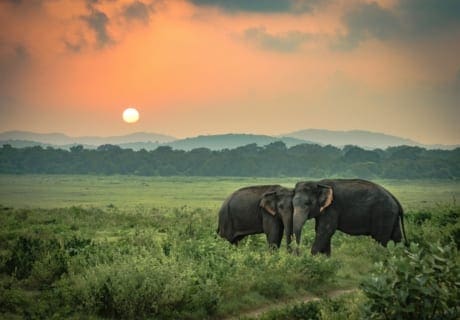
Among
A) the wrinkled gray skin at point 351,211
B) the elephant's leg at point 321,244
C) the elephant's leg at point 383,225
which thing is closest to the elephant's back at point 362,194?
the wrinkled gray skin at point 351,211

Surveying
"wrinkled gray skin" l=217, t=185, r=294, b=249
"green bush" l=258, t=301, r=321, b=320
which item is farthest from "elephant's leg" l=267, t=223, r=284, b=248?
"green bush" l=258, t=301, r=321, b=320

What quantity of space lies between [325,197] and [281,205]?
1263mm

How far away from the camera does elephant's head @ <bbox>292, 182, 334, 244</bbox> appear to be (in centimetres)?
1764

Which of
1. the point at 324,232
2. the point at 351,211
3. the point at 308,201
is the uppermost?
the point at 308,201

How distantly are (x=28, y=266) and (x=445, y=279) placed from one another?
984 cm

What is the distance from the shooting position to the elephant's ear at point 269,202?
18578 millimetres

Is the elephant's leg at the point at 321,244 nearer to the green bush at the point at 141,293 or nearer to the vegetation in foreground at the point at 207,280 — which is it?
the vegetation in foreground at the point at 207,280

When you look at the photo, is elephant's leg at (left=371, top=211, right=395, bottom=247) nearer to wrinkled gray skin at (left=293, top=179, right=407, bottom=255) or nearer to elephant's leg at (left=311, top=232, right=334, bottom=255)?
wrinkled gray skin at (left=293, top=179, right=407, bottom=255)

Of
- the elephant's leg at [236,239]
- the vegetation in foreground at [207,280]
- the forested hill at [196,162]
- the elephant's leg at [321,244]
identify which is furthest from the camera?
the forested hill at [196,162]

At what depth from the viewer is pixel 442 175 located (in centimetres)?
10131

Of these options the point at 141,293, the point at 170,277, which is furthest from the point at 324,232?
the point at 141,293

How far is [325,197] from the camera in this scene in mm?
18156

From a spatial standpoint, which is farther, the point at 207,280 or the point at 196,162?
the point at 196,162

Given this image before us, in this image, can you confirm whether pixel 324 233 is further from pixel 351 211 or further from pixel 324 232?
pixel 351 211
